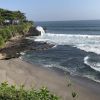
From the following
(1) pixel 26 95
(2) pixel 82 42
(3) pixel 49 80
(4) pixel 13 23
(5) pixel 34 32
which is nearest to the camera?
(1) pixel 26 95

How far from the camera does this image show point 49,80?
3022cm

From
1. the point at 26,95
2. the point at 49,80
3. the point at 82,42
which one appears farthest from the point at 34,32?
the point at 26,95

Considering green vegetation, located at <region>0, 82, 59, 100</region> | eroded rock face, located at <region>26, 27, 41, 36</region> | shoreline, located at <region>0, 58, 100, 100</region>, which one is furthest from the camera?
eroded rock face, located at <region>26, 27, 41, 36</region>

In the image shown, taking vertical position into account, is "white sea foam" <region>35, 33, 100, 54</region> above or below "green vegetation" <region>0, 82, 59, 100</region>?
below

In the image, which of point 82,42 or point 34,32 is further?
point 34,32

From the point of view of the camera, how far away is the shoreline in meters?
25.7

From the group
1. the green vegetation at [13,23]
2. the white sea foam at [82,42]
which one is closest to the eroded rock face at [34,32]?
the green vegetation at [13,23]

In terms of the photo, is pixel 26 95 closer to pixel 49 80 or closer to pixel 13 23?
pixel 49 80

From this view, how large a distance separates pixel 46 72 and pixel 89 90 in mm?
8546

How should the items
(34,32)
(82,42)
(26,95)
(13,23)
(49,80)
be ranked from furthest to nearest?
(13,23)
(34,32)
(82,42)
(49,80)
(26,95)

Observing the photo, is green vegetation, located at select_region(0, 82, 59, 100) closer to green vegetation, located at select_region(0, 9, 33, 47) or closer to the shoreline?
the shoreline

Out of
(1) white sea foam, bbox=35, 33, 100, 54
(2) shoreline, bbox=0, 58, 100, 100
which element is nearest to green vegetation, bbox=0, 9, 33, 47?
(1) white sea foam, bbox=35, 33, 100, 54

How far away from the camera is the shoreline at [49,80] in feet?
84.3

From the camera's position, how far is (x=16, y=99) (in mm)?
12453
